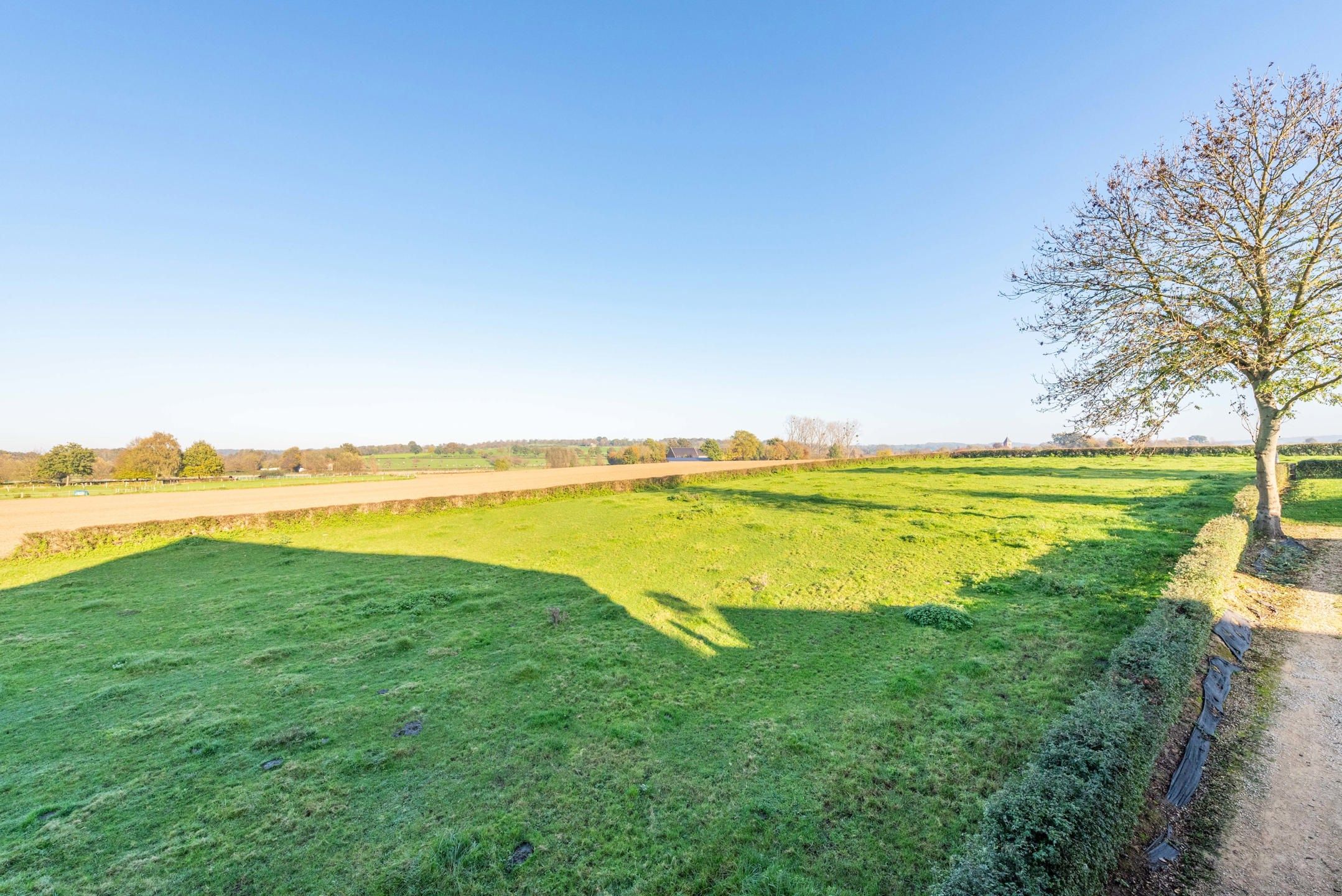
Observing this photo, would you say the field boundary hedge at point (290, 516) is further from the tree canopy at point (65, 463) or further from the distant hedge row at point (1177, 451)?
the tree canopy at point (65, 463)

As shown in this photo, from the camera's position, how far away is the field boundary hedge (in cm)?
1542

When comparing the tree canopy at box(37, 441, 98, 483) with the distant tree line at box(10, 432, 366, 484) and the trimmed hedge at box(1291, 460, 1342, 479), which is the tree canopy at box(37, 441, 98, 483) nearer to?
the distant tree line at box(10, 432, 366, 484)

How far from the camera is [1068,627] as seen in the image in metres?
7.75

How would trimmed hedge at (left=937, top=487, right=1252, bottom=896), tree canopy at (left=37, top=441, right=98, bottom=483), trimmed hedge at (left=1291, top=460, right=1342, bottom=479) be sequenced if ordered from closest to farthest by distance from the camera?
trimmed hedge at (left=937, top=487, right=1252, bottom=896) < trimmed hedge at (left=1291, top=460, right=1342, bottom=479) < tree canopy at (left=37, top=441, right=98, bottom=483)

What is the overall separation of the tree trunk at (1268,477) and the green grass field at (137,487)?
5487 cm

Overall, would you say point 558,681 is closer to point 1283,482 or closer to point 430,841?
point 430,841

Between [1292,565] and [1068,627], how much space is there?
26.5ft

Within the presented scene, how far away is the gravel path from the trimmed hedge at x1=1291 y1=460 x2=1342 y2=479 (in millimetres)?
30257

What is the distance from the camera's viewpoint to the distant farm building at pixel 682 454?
76.7 m

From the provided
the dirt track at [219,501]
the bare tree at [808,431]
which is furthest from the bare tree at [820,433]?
the dirt track at [219,501]

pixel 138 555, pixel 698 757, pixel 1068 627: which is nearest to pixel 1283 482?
pixel 1068 627

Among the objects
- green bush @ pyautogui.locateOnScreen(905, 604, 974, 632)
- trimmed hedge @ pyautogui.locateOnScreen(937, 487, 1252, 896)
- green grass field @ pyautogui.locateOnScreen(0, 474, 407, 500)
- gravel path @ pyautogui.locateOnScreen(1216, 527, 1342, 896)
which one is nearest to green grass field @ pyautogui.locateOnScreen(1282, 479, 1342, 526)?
gravel path @ pyautogui.locateOnScreen(1216, 527, 1342, 896)

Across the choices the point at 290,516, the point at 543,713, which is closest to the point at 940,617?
the point at 543,713

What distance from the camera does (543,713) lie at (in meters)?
5.92
